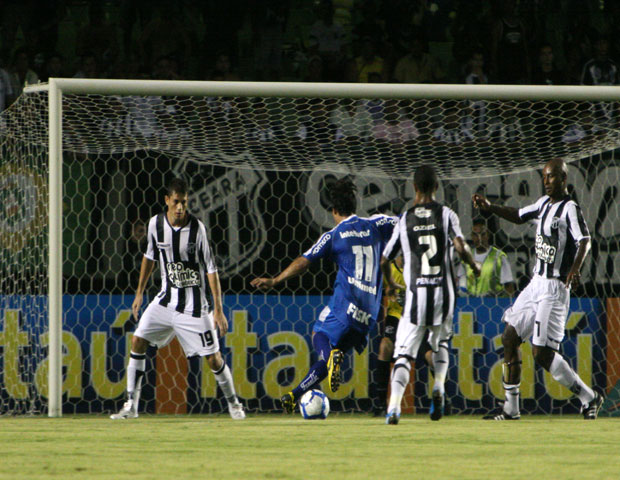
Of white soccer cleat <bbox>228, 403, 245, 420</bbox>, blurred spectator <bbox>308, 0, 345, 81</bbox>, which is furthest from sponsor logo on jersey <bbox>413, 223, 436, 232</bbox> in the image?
blurred spectator <bbox>308, 0, 345, 81</bbox>

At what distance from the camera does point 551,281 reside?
732 cm

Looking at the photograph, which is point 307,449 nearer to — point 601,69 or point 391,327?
point 391,327

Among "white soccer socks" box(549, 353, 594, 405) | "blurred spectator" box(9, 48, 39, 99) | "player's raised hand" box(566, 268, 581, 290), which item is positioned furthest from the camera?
"blurred spectator" box(9, 48, 39, 99)

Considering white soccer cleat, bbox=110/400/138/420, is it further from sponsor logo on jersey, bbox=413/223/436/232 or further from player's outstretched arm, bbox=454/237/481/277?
player's outstretched arm, bbox=454/237/481/277

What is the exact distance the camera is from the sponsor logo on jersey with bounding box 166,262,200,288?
24.7 ft

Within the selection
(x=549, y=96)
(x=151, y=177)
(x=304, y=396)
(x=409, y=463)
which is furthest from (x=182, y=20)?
(x=409, y=463)

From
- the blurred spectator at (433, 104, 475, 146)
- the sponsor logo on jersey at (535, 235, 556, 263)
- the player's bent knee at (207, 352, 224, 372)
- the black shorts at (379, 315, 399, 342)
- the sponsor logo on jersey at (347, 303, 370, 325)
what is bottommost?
the player's bent knee at (207, 352, 224, 372)

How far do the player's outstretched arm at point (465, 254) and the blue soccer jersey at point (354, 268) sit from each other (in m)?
1.03

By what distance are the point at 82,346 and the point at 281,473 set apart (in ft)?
15.8

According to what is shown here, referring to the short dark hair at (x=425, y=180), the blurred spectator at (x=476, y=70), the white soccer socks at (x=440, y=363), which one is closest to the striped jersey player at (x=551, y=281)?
the short dark hair at (x=425, y=180)

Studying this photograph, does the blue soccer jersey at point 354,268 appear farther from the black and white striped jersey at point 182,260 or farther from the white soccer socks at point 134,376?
the white soccer socks at point 134,376

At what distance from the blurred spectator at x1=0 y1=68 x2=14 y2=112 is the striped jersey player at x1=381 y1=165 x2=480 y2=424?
563 centimetres

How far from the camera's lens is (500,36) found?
12.5 meters

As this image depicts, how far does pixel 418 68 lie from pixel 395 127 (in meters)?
2.96
